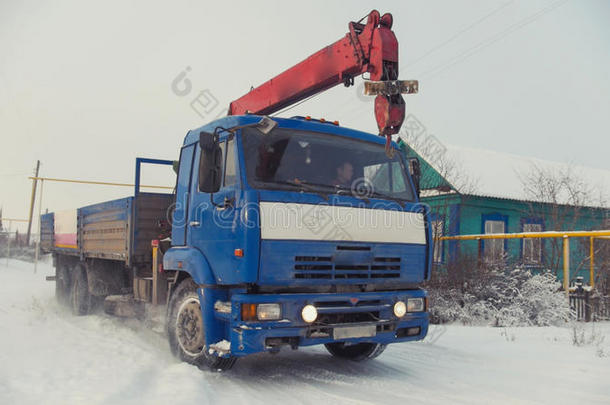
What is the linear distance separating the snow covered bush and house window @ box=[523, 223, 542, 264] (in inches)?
43.6

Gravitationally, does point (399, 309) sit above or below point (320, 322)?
above

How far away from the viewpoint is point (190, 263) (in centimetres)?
583

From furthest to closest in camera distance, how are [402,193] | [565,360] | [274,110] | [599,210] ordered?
[599,210] < [274,110] < [565,360] < [402,193]

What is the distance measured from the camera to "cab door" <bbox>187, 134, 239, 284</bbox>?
5223 millimetres

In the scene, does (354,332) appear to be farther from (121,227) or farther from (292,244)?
(121,227)

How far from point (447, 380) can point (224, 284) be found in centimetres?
259

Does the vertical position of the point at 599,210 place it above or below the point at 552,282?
above

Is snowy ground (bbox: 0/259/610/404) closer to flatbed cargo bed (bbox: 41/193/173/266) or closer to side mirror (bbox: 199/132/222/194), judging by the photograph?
flatbed cargo bed (bbox: 41/193/173/266)

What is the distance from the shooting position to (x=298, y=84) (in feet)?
24.7

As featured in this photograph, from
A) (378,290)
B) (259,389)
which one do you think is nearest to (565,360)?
(378,290)

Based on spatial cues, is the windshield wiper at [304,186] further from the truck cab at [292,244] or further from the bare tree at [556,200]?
the bare tree at [556,200]

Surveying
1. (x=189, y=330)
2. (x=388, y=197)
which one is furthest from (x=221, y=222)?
(x=388, y=197)

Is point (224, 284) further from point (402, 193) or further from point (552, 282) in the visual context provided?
point (552, 282)

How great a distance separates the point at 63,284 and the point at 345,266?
27.9ft
